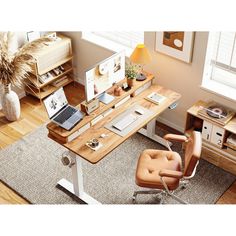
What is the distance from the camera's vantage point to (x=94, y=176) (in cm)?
404

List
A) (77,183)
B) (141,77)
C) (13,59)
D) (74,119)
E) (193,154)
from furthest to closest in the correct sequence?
1. (13,59)
2. (141,77)
3. (77,183)
4. (74,119)
5. (193,154)

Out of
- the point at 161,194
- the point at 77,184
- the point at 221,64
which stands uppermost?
the point at 221,64

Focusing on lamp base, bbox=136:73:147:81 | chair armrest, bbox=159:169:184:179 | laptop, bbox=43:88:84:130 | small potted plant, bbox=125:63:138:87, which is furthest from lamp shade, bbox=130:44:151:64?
chair armrest, bbox=159:169:184:179

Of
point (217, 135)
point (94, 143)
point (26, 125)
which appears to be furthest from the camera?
point (26, 125)

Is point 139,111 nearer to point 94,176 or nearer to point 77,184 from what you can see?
point 94,176

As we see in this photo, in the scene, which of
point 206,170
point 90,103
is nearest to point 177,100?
point 206,170

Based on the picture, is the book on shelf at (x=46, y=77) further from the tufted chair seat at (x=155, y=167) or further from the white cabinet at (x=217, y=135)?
the white cabinet at (x=217, y=135)

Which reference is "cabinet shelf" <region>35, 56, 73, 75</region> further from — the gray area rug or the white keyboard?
the white keyboard

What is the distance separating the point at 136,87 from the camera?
163 inches

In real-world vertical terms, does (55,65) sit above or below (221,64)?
below

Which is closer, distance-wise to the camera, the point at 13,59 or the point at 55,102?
the point at 55,102

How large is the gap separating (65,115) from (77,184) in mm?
697

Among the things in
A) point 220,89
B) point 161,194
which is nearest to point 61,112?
point 161,194


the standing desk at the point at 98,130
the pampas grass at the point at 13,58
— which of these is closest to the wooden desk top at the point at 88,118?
the standing desk at the point at 98,130
